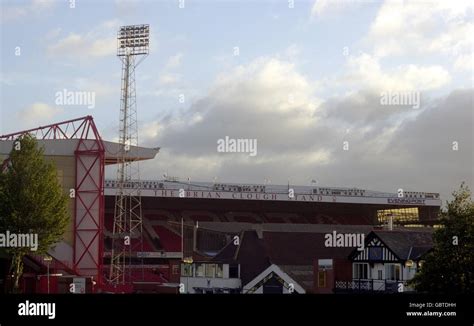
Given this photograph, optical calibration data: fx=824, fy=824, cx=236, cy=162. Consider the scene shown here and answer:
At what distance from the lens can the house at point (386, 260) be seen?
183 feet

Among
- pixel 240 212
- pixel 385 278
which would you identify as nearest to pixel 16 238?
pixel 385 278

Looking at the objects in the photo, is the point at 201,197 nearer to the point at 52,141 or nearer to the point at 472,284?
the point at 52,141

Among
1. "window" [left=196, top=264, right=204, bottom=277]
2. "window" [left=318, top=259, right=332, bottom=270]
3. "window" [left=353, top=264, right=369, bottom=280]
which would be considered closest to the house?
"window" [left=353, top=264, right=369, bottom=280]

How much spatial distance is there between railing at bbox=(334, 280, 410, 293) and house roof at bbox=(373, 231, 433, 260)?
2006mm

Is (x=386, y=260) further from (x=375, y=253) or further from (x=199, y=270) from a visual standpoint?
(x=199, y=270)

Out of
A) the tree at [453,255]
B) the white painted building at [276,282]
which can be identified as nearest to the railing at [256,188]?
the white painted building at [276,282]

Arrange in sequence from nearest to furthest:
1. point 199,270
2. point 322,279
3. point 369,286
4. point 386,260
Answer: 1. point 386,260
2. point 369,286
3. point 322,279
4. point 199,270

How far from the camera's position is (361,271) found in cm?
5956

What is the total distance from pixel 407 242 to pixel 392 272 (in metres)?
2.88

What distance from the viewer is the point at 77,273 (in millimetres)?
77188

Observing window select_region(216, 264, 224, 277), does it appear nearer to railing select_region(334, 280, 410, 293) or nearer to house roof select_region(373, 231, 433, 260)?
railing select_region(334, 280, 410, 293)

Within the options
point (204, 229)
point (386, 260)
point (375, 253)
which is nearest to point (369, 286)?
point (386, 260)

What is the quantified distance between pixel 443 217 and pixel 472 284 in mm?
4201

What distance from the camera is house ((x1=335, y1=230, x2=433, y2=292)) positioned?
5581 centimetres
